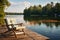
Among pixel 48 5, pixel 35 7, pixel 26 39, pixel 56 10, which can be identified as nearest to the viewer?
pixel 26 39

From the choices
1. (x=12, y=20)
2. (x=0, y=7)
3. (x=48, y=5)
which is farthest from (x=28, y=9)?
(x=12, y=20)

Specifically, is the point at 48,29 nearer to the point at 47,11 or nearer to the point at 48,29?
the point at 48,29

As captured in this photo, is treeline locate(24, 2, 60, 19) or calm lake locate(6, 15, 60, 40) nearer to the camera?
calm lake locate(6, 15, 60, 40)

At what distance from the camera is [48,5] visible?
106375 mm

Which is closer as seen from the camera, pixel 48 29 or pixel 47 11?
pixel 48 29

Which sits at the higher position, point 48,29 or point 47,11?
point 48,29

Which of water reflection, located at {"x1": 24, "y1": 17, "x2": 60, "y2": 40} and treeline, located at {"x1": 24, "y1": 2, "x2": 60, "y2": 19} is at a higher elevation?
water reflection, located at {"x1": 24, "y1": 17, "x2": 60, "y2": 40}

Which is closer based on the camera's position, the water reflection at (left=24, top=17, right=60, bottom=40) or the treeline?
the water reflection at (left=24, top=17, right=60, bottom=40)

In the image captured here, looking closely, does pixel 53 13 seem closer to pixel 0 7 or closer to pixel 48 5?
pixel 48 5

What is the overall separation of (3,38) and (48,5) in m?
96.1

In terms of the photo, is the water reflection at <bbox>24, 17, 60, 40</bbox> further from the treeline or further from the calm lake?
the treeline

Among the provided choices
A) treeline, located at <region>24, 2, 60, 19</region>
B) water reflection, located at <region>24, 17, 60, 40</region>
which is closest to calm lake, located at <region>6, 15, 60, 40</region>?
water reflection, located at <region>24, 17, 60, 40</region>

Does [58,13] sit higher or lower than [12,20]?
lower

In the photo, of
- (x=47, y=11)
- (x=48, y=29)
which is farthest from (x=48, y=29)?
(x=47, y=11)
